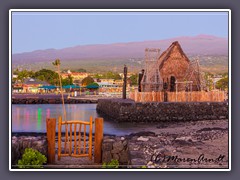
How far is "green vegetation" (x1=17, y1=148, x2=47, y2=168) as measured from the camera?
11.7 metres

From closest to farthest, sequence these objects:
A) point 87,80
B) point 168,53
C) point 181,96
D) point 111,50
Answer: point 111,50 → point 87,80 → point 168,53 → point 181,96

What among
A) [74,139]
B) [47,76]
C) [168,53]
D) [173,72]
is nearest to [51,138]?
[74,139]

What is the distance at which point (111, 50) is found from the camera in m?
12.7

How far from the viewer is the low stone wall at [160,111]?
13.1 meters

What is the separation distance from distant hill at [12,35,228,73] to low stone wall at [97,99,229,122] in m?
1.10

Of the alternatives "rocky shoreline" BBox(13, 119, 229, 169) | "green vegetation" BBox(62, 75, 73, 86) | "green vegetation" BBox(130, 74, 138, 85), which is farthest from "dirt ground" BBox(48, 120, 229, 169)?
"green vegetation" BBox(62, 75, 73, 86)

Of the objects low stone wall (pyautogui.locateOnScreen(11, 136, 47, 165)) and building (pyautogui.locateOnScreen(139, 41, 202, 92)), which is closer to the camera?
low stone wall (pyautogui.locateOnScreen(11, 136, 47, 165))

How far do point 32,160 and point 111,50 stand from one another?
117 inches

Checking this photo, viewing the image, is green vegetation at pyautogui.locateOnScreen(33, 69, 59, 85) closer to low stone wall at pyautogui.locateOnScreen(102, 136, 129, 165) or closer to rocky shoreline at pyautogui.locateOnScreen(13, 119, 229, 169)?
rocky shoreline at pyautogui.locateOnScreen(13, 119, 229, 169)

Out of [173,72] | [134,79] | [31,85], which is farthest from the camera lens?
[173,72]

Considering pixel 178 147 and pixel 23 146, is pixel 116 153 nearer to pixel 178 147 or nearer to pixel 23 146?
pixel 178 147

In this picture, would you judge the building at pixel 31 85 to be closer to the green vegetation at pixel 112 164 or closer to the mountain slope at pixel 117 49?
the mountain slope at pixel 117 49

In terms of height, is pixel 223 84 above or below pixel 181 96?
above

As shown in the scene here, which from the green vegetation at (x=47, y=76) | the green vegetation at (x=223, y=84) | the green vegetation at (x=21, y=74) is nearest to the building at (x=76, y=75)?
the green vegetation at (x=47, y=76)
